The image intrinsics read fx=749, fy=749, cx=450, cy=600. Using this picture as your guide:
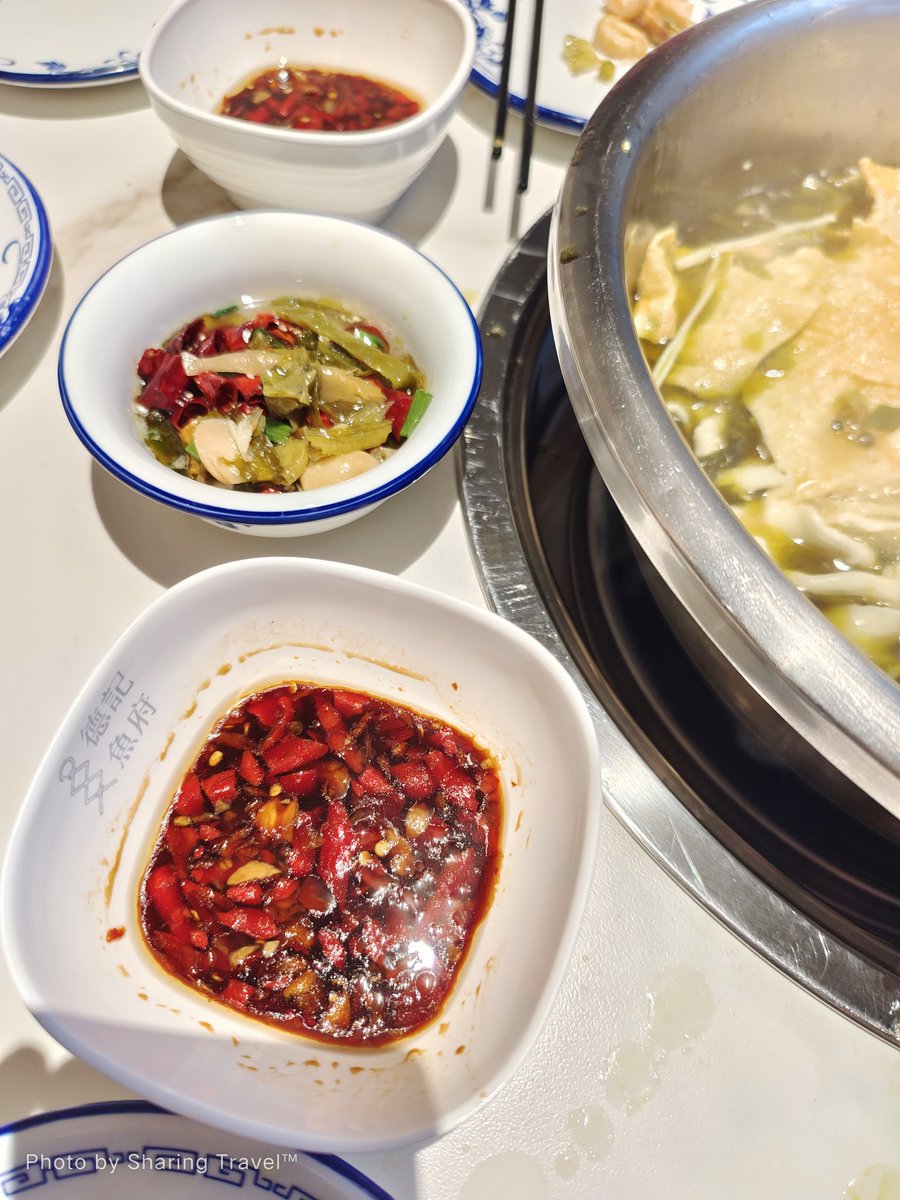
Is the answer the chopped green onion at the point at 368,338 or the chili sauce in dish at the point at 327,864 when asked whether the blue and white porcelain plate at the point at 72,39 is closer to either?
the chopped green onion at the point at 368,338

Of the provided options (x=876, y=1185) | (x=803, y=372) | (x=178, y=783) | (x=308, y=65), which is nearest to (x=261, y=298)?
(x=308, y=65)

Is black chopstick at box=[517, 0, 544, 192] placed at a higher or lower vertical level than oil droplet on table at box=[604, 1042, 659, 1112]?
higher

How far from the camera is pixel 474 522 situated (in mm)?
1325

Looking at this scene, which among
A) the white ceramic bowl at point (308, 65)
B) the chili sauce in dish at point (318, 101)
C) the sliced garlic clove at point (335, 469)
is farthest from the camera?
the chili sauce in dish at point (318, 101)

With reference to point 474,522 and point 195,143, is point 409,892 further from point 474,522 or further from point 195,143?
point 195,143

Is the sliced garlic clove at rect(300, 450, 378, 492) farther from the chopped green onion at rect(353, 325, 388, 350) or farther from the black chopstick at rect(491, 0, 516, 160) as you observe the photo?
the black chopstick at rect(491, 0, 516, 160)

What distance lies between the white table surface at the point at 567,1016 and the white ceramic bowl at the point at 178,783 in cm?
15

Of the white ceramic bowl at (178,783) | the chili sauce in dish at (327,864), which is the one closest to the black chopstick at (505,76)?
the white ceramic bowl at (178,783)

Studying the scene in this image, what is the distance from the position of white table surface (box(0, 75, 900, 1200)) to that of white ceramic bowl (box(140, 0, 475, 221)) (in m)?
0.55

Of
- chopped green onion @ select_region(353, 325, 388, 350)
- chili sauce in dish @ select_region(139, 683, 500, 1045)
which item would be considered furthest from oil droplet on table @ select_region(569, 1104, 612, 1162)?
chopped green onion @ select_region(353, 325, 388, 350)

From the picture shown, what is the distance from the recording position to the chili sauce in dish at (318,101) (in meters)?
1.71

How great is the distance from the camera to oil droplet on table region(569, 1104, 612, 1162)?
909 mm

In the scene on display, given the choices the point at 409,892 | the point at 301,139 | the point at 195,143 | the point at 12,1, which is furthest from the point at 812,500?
the point at 12,1

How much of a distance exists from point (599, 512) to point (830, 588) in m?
0.43
